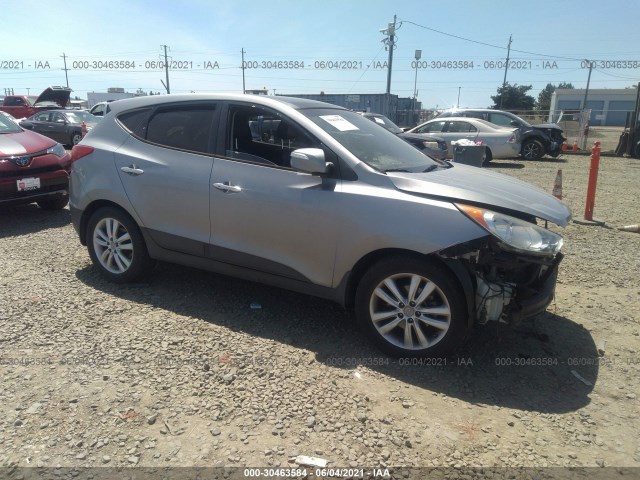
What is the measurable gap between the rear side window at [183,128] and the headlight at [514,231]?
220cm

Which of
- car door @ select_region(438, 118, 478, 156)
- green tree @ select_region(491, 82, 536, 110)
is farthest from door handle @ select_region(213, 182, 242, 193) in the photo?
green tree @ select_region(491, 82, 536, 110)

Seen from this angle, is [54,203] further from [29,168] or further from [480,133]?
[480,133]

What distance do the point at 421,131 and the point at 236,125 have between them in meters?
12.6

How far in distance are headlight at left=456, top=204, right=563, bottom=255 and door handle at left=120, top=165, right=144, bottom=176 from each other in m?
2.74

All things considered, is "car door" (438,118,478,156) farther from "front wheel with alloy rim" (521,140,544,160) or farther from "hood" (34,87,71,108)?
"hood" (34,87,71,108)

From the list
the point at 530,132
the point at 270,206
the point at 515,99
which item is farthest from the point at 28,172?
the point at 515,99

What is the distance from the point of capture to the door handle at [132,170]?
4.18 metres

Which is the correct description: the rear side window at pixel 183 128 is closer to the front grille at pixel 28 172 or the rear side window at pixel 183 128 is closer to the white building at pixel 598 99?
the front grille at pixel 28 172

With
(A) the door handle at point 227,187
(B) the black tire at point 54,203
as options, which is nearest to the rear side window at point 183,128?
(A) the door handle at point 227,187

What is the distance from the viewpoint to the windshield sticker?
3771 millimetres

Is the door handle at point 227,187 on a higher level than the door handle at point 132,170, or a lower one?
lower

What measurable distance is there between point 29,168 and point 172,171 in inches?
146

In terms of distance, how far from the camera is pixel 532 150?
55.6 ft

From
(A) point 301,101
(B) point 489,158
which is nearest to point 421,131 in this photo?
(B) point 489,158
